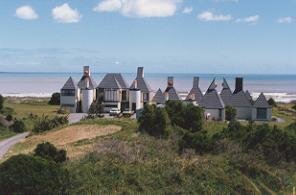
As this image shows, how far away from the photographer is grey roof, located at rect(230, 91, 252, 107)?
2418 inches

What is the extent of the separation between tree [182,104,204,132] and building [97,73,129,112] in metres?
24.7

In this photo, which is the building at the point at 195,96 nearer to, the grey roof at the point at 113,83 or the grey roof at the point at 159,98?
the grey roof at the point at 159,98

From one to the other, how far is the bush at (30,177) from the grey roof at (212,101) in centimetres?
3363

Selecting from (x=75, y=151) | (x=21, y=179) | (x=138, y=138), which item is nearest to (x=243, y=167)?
(x=138, y=138)

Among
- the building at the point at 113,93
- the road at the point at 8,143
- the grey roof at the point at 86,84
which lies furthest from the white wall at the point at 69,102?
the road at the point at 8,143

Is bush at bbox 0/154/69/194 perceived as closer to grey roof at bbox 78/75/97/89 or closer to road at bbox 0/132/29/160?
road at bbox 0/132/29/160

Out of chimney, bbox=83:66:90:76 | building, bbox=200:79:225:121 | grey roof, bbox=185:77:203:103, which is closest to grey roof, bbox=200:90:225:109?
building, bbox=200:79:225:121

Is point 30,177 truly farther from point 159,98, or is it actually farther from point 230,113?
point 159,98

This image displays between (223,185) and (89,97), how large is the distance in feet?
128

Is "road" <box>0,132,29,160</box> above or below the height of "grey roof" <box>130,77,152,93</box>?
below

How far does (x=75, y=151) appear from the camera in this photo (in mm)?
35406

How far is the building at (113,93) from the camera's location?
221 feet

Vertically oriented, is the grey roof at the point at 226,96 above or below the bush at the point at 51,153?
above

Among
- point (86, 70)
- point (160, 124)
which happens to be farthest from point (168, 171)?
point (86, 70)
